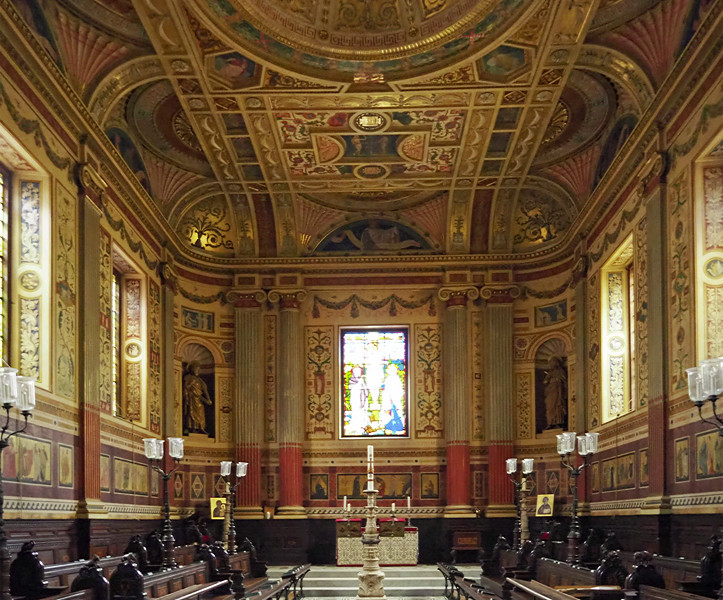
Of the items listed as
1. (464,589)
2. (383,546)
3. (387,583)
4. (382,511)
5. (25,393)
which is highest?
(25,393)

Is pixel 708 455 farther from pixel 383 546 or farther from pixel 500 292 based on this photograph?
pixel 500 292

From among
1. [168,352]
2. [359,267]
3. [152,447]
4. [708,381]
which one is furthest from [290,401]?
[708,381]

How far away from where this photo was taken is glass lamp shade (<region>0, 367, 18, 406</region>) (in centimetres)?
926

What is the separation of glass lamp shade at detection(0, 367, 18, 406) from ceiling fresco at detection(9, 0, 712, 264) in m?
6.49

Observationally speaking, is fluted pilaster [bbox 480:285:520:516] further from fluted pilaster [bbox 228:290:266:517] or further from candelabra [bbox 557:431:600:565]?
candelabra [bbox 557:431:600:565]

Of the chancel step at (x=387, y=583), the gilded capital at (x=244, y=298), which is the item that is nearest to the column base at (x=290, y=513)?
the chancel step at (x=387, y=583)

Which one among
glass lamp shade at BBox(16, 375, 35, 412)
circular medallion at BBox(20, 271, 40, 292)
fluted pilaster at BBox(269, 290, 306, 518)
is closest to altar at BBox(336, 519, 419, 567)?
fluted pilaster at BBox(269, 290, 306, 518)

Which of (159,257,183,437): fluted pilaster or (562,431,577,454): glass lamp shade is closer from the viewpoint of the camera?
(562,431,577,454): glass lamp shade

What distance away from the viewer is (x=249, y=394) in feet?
80.3

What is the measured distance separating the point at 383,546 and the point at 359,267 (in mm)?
7162

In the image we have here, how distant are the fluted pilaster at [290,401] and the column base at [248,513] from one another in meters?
0.48

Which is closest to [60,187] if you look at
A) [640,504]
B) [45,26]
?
[45,26]

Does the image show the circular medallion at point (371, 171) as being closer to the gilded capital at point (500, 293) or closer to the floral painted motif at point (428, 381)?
A: the gilded capital at point (500, 293)

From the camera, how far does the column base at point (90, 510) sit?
15.3 metres
